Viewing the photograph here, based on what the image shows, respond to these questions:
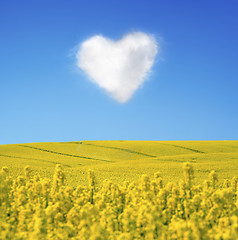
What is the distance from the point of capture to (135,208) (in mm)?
10766

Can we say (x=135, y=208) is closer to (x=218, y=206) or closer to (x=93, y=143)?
(x=218, y=206)

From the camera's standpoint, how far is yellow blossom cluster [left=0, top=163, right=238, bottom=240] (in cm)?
800

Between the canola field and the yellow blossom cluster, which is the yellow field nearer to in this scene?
the canola field

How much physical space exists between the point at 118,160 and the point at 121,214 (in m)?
31.3

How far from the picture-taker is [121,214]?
10.7 m

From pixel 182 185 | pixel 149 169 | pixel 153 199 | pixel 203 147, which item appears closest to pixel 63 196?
pixel 153 199

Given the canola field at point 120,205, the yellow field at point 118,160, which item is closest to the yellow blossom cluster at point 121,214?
the canola field at point 120,205

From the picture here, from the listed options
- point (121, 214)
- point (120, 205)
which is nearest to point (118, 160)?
point (120, 205)

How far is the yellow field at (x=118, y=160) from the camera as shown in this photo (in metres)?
27.5

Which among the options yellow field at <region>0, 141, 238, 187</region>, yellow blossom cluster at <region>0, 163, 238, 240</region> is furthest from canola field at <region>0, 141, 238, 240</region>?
yellow field at <region>0, 141, 238, 187</region>

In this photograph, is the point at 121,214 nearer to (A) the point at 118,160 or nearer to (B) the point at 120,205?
(B) the point at 120,205

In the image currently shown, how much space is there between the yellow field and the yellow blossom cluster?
1010 centimetres

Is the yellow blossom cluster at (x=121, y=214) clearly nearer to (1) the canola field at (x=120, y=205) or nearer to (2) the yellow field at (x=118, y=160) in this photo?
(1) the canola field at (x=120, y=205)

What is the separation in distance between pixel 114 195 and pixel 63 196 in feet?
8.81
